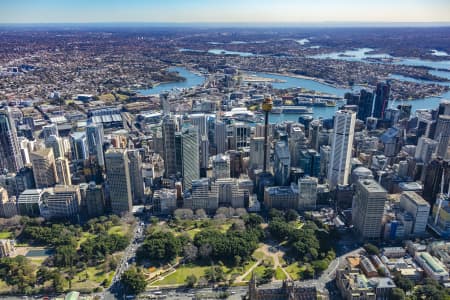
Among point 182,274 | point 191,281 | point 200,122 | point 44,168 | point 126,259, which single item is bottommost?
point 126,259

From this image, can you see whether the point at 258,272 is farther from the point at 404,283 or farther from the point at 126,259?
the point at 126,259

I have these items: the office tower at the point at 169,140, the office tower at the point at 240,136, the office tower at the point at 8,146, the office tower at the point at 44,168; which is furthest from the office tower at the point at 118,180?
the office tower at the point at 240,136

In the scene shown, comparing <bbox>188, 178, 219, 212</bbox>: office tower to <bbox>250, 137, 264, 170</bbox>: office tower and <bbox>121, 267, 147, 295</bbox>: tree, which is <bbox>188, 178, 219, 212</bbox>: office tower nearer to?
<bbox>250, 137, 264, 170</bbox>: office tower

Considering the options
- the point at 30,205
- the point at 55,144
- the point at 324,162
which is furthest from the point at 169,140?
the point at 324,162

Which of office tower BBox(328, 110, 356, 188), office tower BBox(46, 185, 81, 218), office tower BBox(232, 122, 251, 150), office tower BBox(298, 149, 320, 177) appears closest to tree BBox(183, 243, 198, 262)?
office tower BBox(46, 185, 81, 218)

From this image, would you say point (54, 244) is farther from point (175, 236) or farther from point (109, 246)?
point (175, 236)

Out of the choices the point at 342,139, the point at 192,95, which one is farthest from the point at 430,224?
the point at 192,95
